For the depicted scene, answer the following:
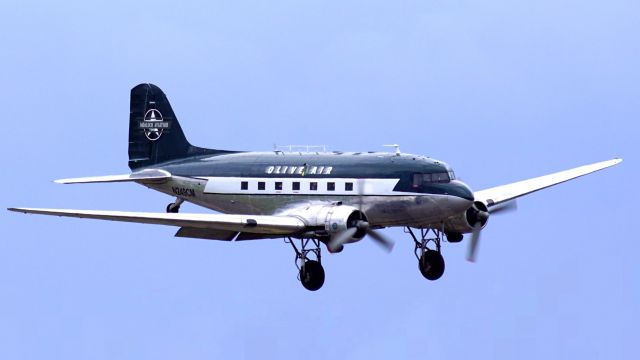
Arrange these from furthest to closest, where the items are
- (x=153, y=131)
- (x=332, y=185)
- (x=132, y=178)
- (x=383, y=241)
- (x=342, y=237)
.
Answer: (x=153, y=131), (x=132, y=178), (x=332, y=185), (x=383, y=241), (x=342, y=237)

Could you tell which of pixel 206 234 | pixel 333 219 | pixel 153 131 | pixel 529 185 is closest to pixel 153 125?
pixel 153 131

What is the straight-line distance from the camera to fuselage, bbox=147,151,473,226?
49156 mm

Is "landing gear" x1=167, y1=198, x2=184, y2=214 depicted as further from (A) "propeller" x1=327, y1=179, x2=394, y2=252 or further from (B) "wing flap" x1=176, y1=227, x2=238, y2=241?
(A) "propeller" x1=327, y1=179, x2=394, y2=252

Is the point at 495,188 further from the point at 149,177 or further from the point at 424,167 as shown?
the point at 149,177

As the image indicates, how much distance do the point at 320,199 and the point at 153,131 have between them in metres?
10.2

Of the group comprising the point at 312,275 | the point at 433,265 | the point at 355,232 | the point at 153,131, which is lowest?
the point at 312,275

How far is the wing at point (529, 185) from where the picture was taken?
A: 52875 mm

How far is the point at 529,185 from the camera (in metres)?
55.0

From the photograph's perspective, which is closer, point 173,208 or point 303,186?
point 303,186

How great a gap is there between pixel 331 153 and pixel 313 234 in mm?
4065

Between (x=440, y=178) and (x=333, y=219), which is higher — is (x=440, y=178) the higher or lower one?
the higher one

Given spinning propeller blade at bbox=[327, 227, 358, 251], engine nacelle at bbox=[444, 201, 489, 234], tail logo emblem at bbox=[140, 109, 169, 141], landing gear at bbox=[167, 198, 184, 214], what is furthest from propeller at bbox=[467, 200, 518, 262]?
tail logo emblem at bbox=[140, 109, 169, 141]

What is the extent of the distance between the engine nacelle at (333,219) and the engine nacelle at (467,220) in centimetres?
347

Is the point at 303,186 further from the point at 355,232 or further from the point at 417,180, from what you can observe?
the point at 417,180
